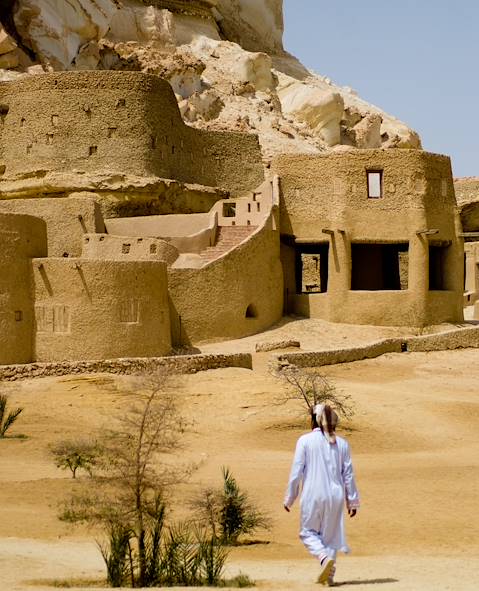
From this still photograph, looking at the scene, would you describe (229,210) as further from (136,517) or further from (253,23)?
(253,23)

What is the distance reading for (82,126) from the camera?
33.4 metres

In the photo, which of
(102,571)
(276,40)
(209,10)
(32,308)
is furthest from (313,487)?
(276,40)

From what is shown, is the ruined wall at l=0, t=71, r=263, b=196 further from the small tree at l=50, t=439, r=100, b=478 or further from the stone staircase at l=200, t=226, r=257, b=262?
the small tree at l=50, t=439, r=100, b=478

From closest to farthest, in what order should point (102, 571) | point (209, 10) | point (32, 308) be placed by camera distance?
point (102, 571) → point (32, 308) → point (209, 10)

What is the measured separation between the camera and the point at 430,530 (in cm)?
1354

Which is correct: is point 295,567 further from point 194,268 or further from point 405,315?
point 405,315

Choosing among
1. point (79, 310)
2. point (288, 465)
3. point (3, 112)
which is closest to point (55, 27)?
point (3, 112)

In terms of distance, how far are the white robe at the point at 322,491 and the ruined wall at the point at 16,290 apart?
1438cm

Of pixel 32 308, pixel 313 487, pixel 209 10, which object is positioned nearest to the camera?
pixel 313 487

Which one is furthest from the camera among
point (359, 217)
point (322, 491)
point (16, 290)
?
point (359, 217)

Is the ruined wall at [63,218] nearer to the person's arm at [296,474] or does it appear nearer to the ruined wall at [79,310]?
the ruined wall at [79,310]

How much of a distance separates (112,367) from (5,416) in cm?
321

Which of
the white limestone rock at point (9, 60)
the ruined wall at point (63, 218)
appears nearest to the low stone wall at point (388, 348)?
the ruined wall at point (63, 218)

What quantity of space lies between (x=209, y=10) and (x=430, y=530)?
5127 centimetres
